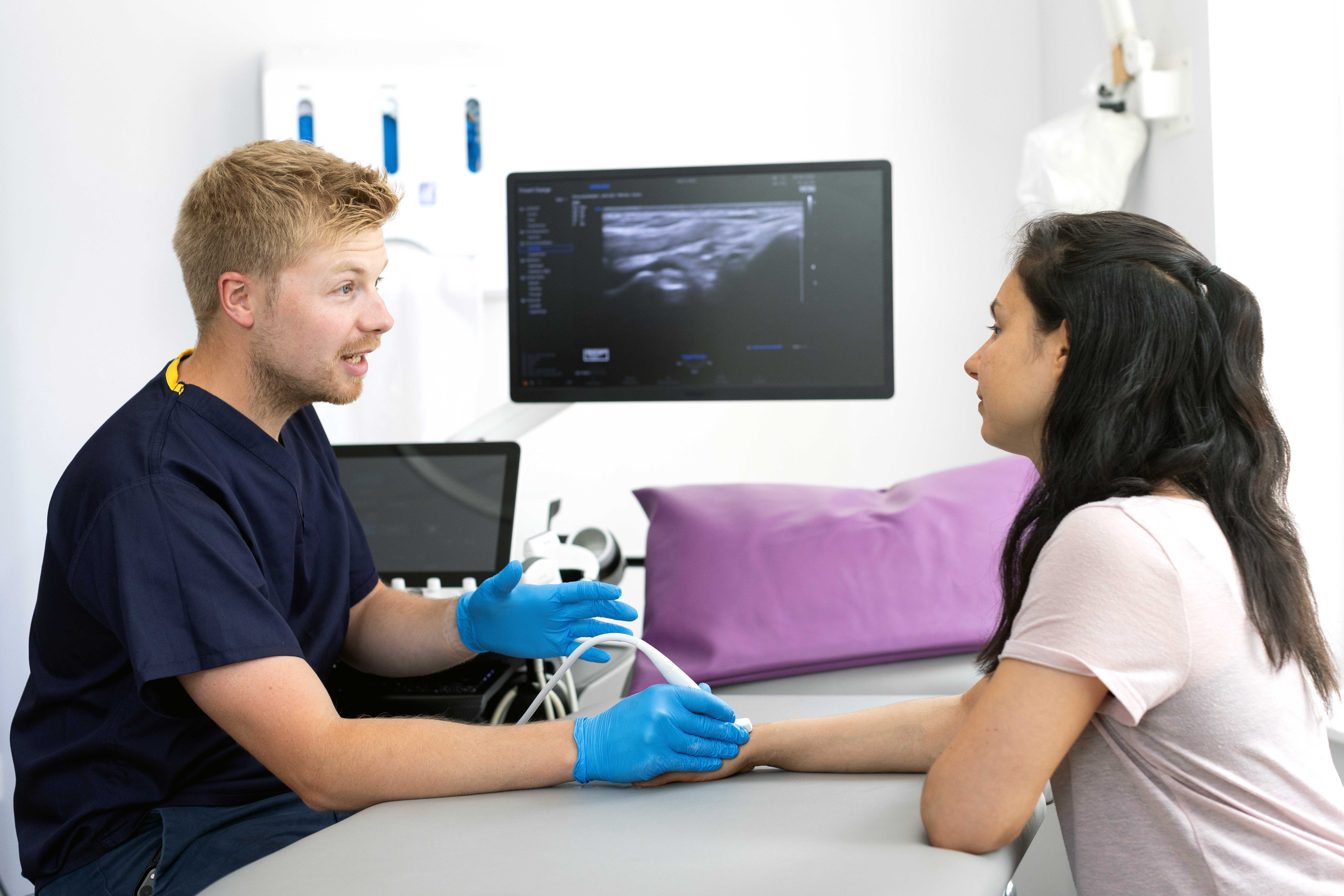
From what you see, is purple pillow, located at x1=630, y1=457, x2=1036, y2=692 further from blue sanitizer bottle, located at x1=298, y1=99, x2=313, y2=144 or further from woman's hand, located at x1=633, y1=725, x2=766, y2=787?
blue sanitizer bottle, located at x1=298, y1=99, x2=313, y2=144

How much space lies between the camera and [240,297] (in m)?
1.21

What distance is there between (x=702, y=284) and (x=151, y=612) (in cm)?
96

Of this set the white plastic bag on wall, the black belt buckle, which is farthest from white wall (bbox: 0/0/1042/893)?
the black belt buckle

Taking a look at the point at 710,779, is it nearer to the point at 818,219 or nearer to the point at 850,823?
the point at 850,823

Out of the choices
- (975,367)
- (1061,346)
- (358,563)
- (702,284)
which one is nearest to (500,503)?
(358,563)

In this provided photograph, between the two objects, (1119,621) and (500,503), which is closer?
(1119,621)

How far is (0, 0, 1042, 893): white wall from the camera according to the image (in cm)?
237

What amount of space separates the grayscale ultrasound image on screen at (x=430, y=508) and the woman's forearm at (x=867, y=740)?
702 mm

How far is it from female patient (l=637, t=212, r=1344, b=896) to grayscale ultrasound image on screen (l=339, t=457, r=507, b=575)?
0.91 m

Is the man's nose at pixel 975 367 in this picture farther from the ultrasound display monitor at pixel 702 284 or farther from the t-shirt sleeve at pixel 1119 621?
the ultrasound display monitor at pixel 702 284

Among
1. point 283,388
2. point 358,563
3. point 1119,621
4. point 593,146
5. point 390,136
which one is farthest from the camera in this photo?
point 593,146

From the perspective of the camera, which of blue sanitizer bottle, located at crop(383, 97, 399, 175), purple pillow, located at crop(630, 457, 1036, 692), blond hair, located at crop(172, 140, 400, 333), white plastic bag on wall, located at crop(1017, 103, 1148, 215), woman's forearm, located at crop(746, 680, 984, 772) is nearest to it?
woman's forearm, located at crop(746, 680, 984, 772)

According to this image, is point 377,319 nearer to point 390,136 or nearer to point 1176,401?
point 1176,401

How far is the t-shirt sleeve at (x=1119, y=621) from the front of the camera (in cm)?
78
